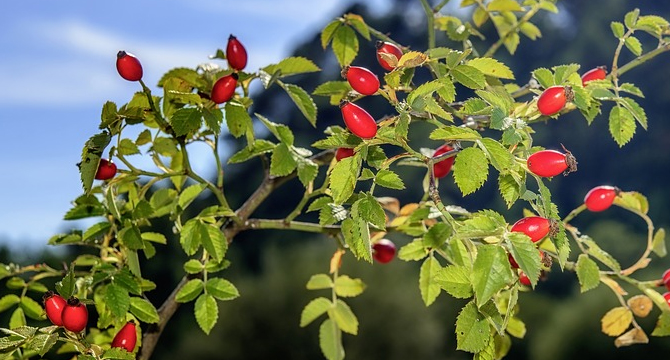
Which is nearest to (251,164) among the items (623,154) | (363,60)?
(363,60)

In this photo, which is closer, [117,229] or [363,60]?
[117,229]

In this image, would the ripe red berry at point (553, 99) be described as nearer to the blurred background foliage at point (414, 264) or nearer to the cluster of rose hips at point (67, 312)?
the cluster of rose hips at point (67, 312)

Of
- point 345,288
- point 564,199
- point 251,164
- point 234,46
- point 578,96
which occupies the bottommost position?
point 564,199

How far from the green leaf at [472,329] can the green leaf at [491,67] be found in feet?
1.26

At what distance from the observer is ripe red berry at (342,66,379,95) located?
113 cm

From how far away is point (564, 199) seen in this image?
2595 cm

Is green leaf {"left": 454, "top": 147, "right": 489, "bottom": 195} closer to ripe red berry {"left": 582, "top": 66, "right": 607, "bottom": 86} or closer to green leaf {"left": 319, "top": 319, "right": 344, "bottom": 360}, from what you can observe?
ripe red berry {"left": 582, "top": 66, "right": 607, "bottom": 86}

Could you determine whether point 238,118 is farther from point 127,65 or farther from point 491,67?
point 491,67

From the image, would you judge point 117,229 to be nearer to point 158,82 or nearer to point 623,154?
point 158,82

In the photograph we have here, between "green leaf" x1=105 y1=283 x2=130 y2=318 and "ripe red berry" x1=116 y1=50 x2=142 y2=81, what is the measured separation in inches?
14.4

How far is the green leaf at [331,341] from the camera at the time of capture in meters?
1.67

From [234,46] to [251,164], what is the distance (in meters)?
21.2

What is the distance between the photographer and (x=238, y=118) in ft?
4.38

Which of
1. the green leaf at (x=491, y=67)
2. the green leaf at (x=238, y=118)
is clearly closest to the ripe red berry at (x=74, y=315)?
the green leaf at (x=238, y=118)
